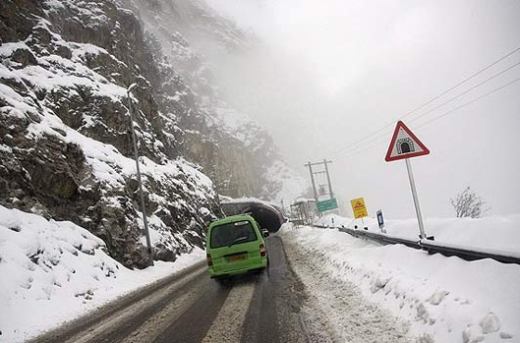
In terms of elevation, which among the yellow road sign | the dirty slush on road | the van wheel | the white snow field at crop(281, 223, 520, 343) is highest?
the yellow road sign

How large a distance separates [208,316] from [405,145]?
5.52 meters

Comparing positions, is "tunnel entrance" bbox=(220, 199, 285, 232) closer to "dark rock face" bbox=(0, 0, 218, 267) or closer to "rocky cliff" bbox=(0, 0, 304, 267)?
"rocky cliff" bbox=(0, 0, 304, 267)

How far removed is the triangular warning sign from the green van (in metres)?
4.65

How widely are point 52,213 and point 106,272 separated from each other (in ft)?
12.5

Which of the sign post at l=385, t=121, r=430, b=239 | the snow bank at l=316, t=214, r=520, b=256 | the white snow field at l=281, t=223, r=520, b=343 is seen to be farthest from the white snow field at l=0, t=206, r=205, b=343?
the snow bank at l=316, t=214, r=520, b=256

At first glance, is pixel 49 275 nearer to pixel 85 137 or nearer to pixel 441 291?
pixel 441 291

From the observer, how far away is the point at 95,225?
17.7 meters

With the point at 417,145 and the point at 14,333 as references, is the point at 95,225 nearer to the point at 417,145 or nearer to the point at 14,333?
the point at 14,333

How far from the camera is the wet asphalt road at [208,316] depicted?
5.79 meters

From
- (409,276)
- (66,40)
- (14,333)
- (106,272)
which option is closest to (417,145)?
(409,276)

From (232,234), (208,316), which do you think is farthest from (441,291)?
(232,234)

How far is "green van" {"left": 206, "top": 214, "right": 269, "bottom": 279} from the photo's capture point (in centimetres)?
1020

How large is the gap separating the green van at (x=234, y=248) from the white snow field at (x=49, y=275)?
4049 millimetres

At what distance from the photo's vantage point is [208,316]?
7137 mm
